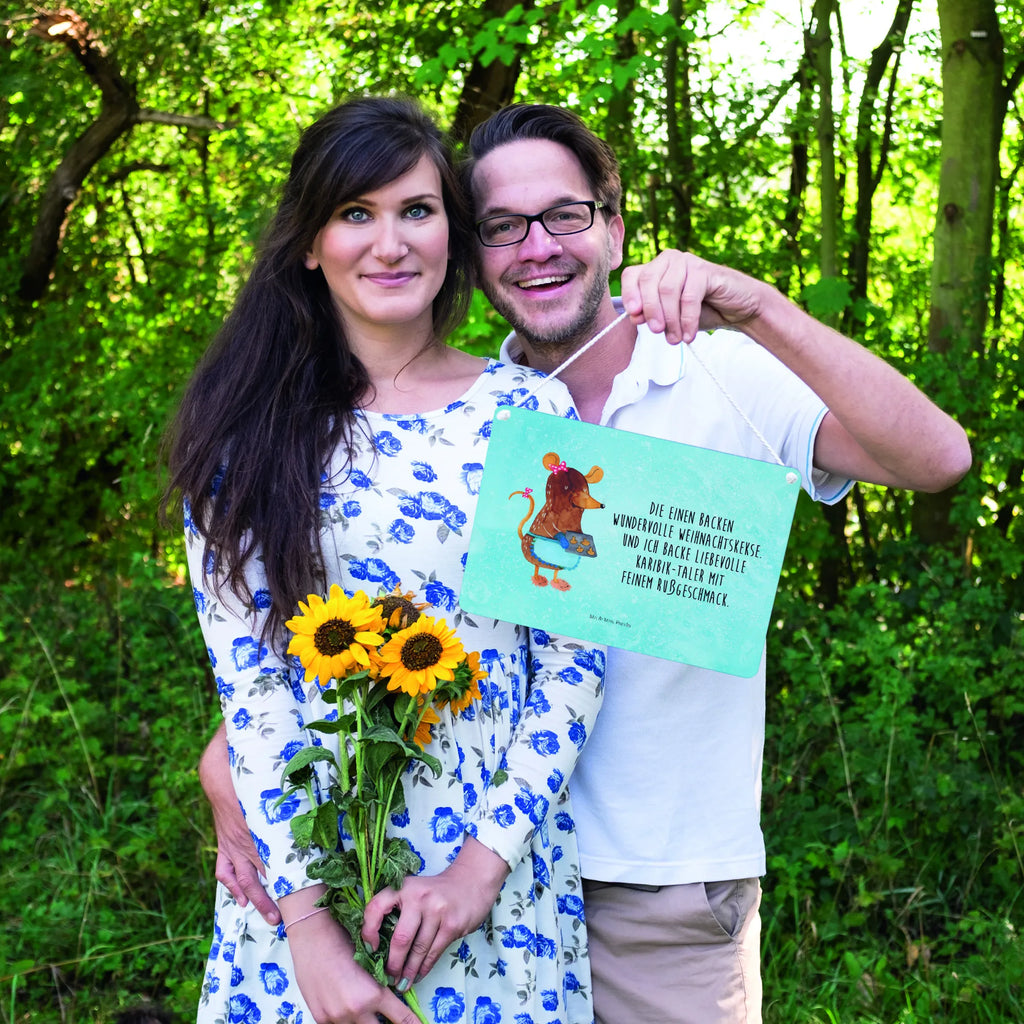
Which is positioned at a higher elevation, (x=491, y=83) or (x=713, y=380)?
(x=491, y=83)

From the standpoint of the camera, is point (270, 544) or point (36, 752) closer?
point (270, 544)

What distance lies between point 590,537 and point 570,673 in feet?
0.98

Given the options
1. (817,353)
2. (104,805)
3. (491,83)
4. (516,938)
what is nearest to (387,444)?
(817,353)

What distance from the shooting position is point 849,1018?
2949 mm

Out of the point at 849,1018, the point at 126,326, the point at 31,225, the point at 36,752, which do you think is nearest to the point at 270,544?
the point at 849,1018

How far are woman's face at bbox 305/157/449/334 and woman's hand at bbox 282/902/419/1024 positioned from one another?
102cm

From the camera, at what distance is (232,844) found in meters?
1.96

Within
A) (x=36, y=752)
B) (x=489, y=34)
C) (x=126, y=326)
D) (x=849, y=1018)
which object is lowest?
(x=849, y=1018)

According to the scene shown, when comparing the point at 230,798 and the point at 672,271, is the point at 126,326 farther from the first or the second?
the point at 672,271

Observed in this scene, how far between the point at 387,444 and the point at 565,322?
494mm

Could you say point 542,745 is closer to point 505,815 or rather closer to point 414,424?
point 505,815

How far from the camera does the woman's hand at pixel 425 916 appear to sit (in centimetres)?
161

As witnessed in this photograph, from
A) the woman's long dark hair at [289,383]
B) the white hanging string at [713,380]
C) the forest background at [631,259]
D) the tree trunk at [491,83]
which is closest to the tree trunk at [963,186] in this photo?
the forest background at [631,259]

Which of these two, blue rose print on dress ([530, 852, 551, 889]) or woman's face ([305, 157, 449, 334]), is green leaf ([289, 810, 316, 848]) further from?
woman's face ([305, 157, 449, 334])
